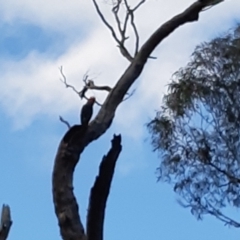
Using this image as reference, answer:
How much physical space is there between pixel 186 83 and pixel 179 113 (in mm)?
387

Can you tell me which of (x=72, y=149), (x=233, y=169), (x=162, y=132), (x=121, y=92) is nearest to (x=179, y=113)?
(x=162, y=132)

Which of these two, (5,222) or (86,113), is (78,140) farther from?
(5,222)

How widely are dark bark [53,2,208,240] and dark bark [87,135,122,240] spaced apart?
0.07 meters

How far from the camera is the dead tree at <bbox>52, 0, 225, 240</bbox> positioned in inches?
197

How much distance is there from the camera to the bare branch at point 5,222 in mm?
5590

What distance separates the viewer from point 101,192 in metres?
4.97

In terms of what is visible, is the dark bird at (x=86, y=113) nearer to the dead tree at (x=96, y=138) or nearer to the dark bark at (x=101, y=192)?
the dead tree at (x=96, y=138)

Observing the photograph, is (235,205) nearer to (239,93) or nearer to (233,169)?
(233,169)

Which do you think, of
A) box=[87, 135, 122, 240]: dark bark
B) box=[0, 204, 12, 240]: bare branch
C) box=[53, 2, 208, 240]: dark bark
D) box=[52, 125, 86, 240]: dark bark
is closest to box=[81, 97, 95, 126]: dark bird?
box=[53, 2, 208, 240]: dark bark

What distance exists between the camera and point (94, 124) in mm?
6109

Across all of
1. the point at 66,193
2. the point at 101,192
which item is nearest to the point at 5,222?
the point at 66,193

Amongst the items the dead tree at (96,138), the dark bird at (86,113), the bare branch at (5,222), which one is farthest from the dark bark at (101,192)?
A: the dark bird at (86,113)

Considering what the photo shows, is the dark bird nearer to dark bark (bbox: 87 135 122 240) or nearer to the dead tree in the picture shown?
the dead tree

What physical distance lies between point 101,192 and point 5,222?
964 mm
